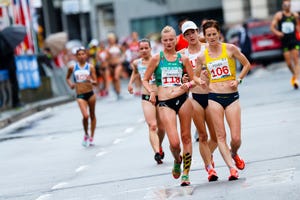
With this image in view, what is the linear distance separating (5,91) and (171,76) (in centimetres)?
1932

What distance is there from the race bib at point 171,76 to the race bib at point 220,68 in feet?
1.28

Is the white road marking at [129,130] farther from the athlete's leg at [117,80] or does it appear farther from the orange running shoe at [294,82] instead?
the athlete's leg at [117,80]

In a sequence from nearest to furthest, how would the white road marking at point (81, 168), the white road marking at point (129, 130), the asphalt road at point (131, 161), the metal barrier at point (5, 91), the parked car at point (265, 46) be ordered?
1. the asphalt road at point (131, 161)
2. the white road marking at point (81, 168)
3. the white road marking at point (129, 130)
4. the metal barrier at point (5, 91)
5. the parked car at point (265, 46)

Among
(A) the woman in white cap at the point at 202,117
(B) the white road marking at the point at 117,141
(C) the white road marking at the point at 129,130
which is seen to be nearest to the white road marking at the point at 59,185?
(A) the woman in white cap at the point at 202,117

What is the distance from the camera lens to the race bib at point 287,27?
25.1 m

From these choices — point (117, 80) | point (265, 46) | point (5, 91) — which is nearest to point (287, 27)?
point (117, 80)

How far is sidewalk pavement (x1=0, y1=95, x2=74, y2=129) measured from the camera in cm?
2688

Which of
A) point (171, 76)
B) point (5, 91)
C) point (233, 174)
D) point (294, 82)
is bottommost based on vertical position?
point (5, 91)

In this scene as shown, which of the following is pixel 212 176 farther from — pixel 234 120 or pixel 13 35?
pixel 13 35

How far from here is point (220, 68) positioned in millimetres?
12047

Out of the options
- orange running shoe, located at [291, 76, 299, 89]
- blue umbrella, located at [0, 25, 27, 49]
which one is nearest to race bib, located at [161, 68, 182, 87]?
orange running shoe, located at [291, 76, 299, 89]

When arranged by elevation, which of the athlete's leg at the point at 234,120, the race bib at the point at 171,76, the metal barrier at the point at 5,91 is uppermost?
the race bib at the point at 171,76

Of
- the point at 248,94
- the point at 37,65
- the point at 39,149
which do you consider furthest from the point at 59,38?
the point at 39,149

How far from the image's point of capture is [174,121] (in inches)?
480
